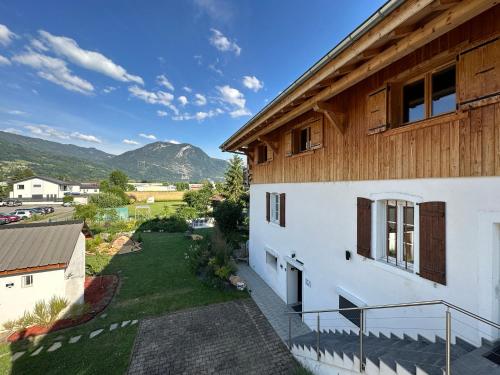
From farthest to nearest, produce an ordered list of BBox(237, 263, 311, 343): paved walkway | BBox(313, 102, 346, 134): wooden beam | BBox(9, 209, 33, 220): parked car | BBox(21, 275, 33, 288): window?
BBox(9, 209, 33, 220): parked car, BBox(21, 275, 33, 288): window, BBox(237, 263, 311, 343): paved walkway, BBox(313, 102, 346, 134): wooden beam

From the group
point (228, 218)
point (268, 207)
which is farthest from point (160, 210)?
point (268, 207)

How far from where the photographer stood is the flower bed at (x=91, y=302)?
26.5 ft

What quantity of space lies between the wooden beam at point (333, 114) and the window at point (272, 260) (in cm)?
678

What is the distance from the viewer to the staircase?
10.5 ft

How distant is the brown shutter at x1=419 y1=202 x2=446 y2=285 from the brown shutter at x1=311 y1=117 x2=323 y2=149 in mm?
3454

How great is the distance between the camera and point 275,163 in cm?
1051

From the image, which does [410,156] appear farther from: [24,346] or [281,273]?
[24,346]

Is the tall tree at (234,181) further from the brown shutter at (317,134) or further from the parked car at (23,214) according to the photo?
the parked car at (23,214)

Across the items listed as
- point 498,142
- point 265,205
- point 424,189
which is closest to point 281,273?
point 265,205

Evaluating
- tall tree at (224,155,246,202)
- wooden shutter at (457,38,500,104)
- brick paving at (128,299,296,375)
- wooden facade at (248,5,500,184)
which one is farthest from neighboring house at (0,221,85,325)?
tall tree at (224,155,246,202)

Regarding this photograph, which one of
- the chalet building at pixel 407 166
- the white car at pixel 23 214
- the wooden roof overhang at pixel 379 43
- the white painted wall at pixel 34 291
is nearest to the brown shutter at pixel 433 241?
the chalet building at pixel 407 166

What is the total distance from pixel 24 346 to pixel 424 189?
1181 cm

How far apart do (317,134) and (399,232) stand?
364 centimetres

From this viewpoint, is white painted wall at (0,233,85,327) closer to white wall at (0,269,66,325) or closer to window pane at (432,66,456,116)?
white wall at (0,269,66,325)
